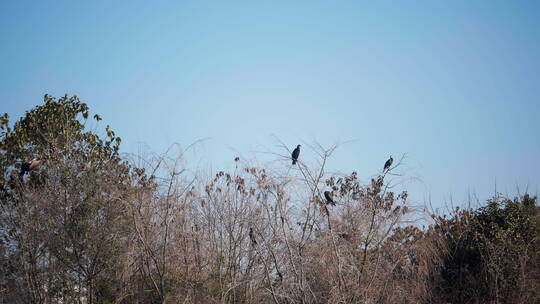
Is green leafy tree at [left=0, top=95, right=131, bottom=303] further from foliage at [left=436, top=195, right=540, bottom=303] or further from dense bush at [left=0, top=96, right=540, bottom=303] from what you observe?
foliage at [left=436, top=195, right=540, bottom=303]

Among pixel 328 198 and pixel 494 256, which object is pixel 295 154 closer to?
pixel 328 198

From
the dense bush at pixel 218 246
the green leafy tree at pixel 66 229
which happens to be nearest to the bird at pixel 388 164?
the dense bush at pixel 218 246

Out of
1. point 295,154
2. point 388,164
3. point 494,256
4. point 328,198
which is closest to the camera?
point 295,154

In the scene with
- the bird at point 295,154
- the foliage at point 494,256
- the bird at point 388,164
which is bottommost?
the foliage at point 494,256

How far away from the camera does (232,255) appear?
14.6 meters

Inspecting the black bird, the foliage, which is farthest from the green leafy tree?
the foliage

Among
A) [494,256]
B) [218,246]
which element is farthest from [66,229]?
[494,256]

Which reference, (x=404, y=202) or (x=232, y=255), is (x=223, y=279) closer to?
(x=232, y=255)

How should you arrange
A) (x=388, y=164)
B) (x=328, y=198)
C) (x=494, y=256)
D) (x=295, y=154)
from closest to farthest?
(x=295, y=154)
(x=328, y=198)
(x=388, y=164)
(x=494, y=256)

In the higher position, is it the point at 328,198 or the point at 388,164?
the point at 388,164

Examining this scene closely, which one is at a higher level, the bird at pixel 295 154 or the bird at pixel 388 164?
the bird at pixel 388 164

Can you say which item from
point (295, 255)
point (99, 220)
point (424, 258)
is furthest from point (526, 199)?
point (99, 220)

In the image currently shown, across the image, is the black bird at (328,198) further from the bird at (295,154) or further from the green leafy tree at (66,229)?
the green leafy tree at (66,229)

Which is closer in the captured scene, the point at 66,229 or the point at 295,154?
the point at 295,154
